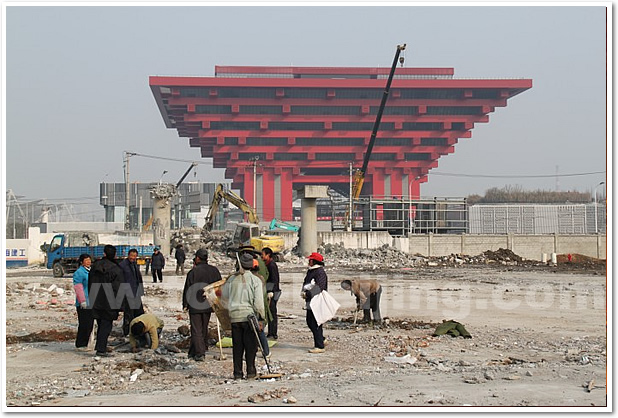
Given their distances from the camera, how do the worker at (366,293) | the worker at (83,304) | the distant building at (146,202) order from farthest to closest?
the distant building at (146,202), the worker at (366,293), the worker at (83,304)

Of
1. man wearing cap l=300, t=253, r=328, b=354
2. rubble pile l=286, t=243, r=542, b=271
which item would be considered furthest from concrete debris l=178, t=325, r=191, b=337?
rubble pile l=286, t=243, r=542, b=271

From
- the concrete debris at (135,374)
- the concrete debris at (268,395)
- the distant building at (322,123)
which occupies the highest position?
the distant building at (322,123)

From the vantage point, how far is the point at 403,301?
802 inches

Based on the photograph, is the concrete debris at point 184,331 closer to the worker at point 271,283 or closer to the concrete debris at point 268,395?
the worker at point 271,283

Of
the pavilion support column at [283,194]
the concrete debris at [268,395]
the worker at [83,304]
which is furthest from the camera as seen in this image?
the pavilion support column at [283,194]

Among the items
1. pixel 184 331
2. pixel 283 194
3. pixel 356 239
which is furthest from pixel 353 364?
pixel 283 194

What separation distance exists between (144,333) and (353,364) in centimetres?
313

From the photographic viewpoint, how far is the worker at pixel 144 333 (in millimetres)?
11305

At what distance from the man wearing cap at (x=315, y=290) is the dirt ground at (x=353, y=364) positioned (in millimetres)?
252

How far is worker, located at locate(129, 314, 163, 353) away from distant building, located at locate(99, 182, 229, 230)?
7801 cm

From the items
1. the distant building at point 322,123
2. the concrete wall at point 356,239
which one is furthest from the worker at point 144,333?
the distant building at point 322,123

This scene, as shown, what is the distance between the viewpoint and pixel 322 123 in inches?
4540

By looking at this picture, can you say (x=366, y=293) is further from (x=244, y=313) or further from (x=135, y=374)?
(x=135, y=374)

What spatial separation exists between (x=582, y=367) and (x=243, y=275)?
4.39 m
